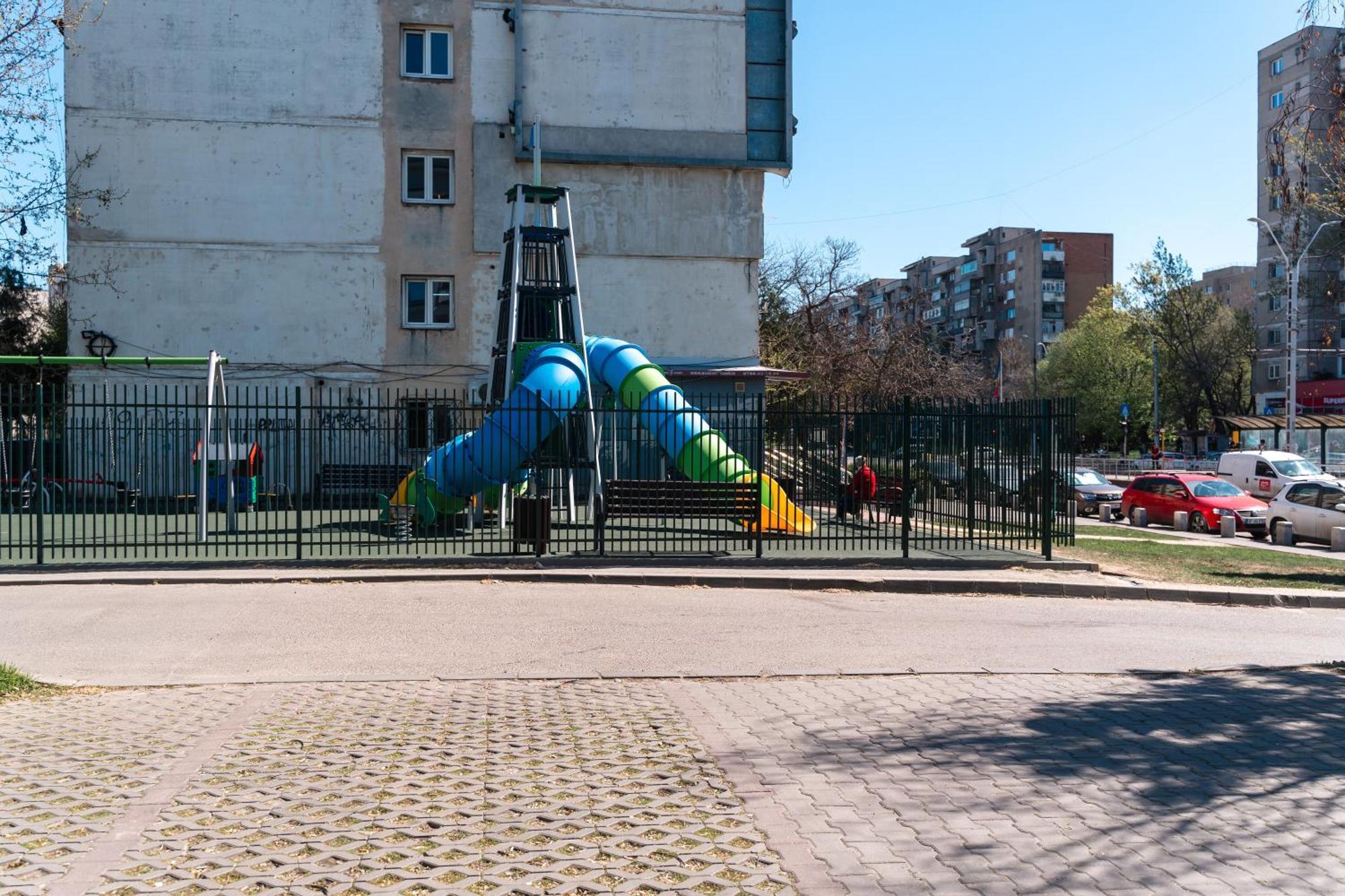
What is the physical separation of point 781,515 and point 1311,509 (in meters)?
12.0

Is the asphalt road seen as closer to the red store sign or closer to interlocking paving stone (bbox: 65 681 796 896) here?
interlocking paving stone (bbox: 65 681 796 896)

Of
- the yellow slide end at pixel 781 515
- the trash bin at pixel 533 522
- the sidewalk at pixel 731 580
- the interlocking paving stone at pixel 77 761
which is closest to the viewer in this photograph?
the interlocking paving stone at pixel 77 761

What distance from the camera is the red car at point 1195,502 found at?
2794 centimetres

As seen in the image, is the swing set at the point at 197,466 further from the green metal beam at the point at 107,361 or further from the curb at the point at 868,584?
the curb at the point at 868,584

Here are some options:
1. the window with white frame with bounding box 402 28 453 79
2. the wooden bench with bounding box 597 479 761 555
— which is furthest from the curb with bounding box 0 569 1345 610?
the window with white frame with bounding box 402 28 453 79

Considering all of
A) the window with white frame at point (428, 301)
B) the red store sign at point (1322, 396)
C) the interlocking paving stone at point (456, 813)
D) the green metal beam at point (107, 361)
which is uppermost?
the window with white frame at point (428, 301)

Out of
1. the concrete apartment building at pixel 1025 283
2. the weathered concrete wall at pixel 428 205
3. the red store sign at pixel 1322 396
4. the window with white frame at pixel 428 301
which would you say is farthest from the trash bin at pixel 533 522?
the concrete apartment building at pixel 1025 283

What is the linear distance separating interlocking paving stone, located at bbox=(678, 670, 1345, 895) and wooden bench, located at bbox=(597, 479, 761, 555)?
9402mm

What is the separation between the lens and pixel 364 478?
2356 cm

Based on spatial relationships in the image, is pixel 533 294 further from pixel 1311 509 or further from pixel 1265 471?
pixel 1265 471

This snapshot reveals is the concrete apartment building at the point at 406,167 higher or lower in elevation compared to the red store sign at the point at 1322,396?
higher

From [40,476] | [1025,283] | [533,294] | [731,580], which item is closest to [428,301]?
[533,294]

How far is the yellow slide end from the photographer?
20172 millimetres

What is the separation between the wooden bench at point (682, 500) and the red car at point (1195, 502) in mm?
14842
